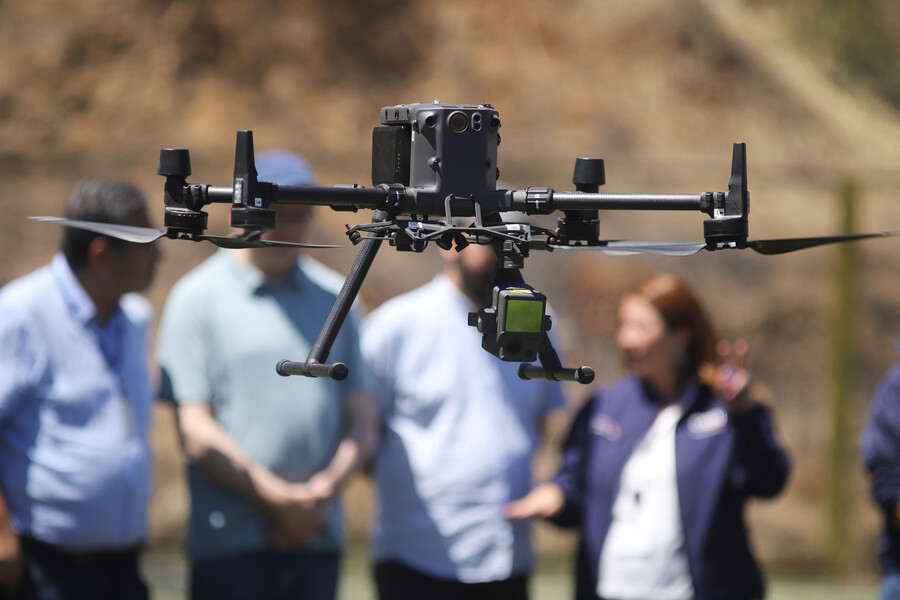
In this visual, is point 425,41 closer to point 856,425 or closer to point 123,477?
point 856,425

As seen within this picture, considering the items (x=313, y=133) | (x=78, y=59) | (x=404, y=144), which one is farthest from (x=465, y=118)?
(x=78, y=59)

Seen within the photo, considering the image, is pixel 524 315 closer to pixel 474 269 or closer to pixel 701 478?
pixel 701 478

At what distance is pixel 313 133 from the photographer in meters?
9.46

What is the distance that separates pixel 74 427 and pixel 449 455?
50.4 inches

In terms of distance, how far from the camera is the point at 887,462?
4.46 metres

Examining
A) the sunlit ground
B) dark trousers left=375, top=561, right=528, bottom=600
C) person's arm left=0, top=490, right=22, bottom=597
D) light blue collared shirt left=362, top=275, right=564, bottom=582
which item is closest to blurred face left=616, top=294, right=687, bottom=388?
light blue collared shirt left=362, top=275, right=564, bottom=582

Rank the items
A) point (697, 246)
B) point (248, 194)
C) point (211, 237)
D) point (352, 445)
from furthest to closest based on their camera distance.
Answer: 1. point (352, 445)
2. point (697, 246)
3. point (211, 237)
4. point (248, 194)

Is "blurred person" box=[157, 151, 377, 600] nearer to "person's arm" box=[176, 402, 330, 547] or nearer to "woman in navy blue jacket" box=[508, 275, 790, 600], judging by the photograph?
"person's arm" box=[176, 402, 330, 547]

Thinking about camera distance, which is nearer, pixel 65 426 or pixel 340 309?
pixel 340 309

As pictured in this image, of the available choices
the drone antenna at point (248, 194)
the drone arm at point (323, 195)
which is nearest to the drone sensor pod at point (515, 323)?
the drone arm at point (323, 195)

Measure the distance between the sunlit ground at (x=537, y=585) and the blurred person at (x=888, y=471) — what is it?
294 centimetres

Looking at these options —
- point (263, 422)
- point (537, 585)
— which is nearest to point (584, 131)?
point (537, 585)

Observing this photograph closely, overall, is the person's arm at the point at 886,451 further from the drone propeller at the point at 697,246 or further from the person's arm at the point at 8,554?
the person's arm at the point at 8,554

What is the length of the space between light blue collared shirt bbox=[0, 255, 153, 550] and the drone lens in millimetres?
2629
